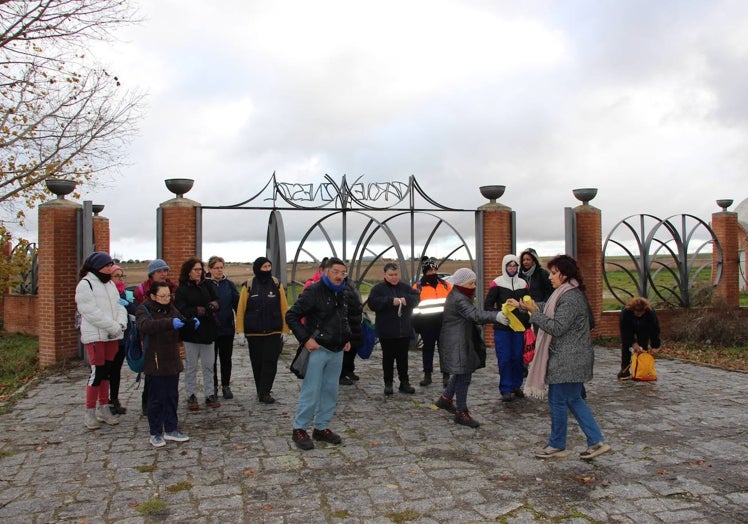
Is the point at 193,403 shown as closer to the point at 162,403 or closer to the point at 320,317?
the point at 162,403

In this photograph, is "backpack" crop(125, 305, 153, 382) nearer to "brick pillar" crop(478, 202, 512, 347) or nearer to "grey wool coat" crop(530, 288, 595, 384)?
"grey wool coat" crop(530, 288, 595, 384)

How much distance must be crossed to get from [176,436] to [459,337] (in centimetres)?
259

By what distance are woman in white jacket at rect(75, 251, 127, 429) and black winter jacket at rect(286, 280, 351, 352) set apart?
1.76 metres

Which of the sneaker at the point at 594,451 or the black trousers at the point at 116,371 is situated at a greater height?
the black trousers at the point at 116,371

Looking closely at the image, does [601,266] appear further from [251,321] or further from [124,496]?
[124,496]

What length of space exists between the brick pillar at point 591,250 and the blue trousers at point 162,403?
25.8 feet

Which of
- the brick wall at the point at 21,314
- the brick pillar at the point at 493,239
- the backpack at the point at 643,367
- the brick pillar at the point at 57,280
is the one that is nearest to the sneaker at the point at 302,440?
the backpack at the point at 643,367

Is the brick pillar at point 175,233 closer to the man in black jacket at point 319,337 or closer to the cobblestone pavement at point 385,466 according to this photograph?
the cobblestone pavement at point 385,466

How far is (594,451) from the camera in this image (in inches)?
181

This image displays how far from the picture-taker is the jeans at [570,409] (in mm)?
4574

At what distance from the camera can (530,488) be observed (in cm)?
409

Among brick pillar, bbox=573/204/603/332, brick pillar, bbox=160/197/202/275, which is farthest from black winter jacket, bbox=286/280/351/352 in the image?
brick pillar, bbox=573/204/603/332

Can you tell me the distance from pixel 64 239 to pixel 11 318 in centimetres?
720

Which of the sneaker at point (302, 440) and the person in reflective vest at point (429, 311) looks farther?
the person in reflective vest at point (429, 311)
